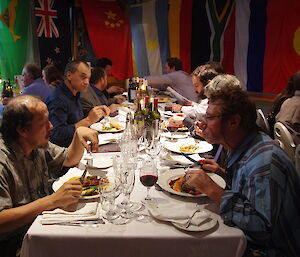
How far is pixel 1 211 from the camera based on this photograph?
1300 millimetres

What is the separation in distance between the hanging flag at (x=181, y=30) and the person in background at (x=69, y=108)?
3213 millimetres

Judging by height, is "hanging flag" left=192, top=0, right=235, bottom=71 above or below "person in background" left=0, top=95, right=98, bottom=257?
above

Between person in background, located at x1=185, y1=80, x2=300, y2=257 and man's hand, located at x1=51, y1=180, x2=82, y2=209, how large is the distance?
48 cm

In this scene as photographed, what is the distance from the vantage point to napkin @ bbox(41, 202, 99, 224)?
1218mm

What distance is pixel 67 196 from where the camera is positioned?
4.29 ft

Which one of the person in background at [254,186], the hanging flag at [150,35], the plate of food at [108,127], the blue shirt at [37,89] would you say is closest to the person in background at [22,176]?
the person in background at [254,186]

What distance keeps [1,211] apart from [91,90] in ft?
9.56

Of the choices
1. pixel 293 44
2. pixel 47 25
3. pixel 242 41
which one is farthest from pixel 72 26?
pixel 293 44

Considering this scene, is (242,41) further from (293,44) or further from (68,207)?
(68,207)

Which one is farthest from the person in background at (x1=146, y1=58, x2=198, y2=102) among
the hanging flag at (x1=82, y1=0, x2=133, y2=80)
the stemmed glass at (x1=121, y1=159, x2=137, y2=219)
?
the stemmed glass at (x1=121, y1=159, x2=137, y2=219)

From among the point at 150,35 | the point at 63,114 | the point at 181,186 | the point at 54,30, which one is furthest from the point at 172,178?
the point at 54,30

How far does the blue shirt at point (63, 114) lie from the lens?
270 centimetres

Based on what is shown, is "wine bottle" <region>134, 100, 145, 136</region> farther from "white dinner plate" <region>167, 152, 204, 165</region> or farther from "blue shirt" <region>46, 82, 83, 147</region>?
"blue shirt" <region>46, 82, 83, 147</region>

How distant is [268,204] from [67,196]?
785 millimetres
